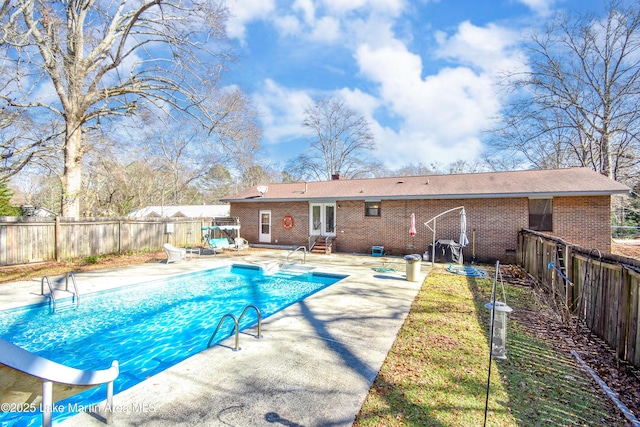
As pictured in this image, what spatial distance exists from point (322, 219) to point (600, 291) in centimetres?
1278

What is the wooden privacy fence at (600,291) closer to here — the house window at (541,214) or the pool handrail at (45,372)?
the house window at (541,214)

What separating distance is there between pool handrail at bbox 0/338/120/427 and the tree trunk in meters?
14.4

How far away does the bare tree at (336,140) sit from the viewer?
34.4 metres

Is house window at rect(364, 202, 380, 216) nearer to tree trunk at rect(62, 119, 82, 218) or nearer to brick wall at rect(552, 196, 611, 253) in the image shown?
brick wall at rect(552, 196, 611, 253)

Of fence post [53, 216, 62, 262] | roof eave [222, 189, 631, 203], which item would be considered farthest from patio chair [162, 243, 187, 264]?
roof eave [222, 189, 631, 203]

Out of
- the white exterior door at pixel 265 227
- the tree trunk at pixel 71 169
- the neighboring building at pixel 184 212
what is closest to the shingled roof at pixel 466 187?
the white exterior door at pixel 265 227

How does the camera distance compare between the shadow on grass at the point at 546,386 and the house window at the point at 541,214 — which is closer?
the shadow on grass at the point at 546,386

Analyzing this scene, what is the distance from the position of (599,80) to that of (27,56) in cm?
2966

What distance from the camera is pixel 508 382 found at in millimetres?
3602

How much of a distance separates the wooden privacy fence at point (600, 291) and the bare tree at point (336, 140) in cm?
2869

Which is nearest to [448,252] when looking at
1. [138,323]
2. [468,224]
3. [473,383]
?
[468,224]

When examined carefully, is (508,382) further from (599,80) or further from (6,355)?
(599,80)

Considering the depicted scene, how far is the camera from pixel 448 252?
12617 mm

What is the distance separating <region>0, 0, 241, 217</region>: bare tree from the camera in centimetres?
1214
